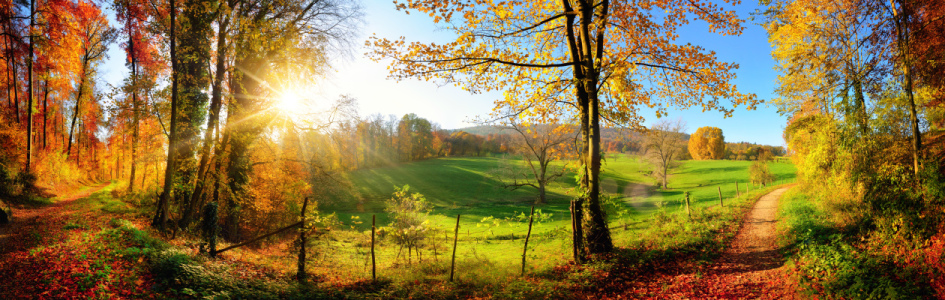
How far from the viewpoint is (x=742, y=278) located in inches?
254

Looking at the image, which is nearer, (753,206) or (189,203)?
(189,203)

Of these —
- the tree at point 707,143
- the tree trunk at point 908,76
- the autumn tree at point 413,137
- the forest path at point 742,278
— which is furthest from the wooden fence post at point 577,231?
the tree at point 707,143

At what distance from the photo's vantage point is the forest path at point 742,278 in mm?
5715

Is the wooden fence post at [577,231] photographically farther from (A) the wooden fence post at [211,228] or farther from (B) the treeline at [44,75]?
(B) the treeline at [44,75]

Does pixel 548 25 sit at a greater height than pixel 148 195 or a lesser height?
greater

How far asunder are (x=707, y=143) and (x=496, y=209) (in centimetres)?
6132

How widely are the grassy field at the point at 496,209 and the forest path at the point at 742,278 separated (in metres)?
1.35

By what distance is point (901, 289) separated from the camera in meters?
4.96

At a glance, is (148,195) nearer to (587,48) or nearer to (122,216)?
(122,216)

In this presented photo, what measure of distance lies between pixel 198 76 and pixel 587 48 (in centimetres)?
1293

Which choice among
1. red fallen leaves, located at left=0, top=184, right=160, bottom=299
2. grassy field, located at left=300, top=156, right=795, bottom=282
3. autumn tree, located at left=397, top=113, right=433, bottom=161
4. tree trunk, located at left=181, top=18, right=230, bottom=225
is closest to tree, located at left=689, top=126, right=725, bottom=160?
grassy field, located at left=300, top=156, right=795, bottom=282

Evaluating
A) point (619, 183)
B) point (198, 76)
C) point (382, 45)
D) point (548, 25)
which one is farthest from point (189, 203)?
point (619, 183)

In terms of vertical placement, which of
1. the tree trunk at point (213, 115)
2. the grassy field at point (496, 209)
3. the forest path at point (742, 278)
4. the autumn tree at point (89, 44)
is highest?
the autumn tree at point (89, 44)

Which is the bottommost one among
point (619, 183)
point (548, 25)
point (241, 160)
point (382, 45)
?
point (619, 183)
